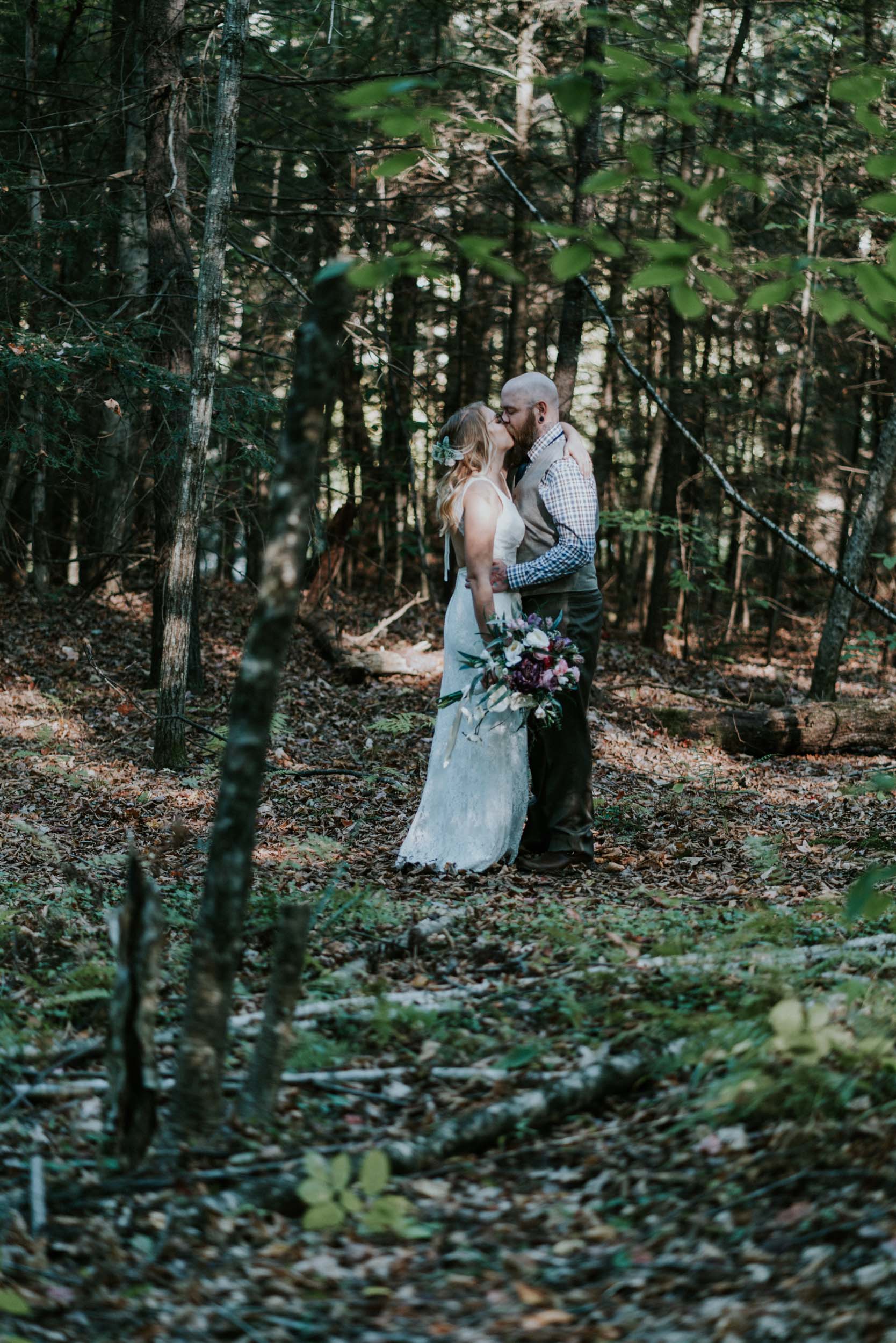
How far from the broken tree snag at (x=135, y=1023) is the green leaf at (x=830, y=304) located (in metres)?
2.68

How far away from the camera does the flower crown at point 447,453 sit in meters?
6.43

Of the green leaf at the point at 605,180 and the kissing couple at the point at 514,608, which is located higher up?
the green leaf at the point at 605,180

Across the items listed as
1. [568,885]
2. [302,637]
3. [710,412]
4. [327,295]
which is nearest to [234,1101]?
[327,295]

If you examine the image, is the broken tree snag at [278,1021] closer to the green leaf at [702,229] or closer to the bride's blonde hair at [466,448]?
the green leaf at [702,229]

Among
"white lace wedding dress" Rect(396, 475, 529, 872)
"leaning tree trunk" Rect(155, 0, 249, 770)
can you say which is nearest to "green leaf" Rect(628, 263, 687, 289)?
"white lace wedding dress" Rect(396, 475, 529, 872)

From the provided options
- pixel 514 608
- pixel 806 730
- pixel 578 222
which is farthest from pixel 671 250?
pixel 806 730

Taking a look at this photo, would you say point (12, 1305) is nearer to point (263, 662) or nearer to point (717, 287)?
point (263, 662)

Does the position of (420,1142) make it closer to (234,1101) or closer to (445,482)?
(234,1101)

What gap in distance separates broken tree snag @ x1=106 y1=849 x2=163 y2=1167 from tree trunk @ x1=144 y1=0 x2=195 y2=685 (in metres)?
8.77

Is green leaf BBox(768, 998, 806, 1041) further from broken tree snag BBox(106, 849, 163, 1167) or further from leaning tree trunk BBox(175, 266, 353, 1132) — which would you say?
broken tree snag BBox(106, 849, 163, 1167)

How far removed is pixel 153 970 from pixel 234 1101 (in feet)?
2.30

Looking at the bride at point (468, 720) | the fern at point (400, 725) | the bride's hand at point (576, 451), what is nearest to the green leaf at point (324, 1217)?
the bride at point (468, 720)

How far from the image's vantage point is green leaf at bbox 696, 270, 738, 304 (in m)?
3.23

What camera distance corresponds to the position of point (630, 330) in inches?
Result: 816
